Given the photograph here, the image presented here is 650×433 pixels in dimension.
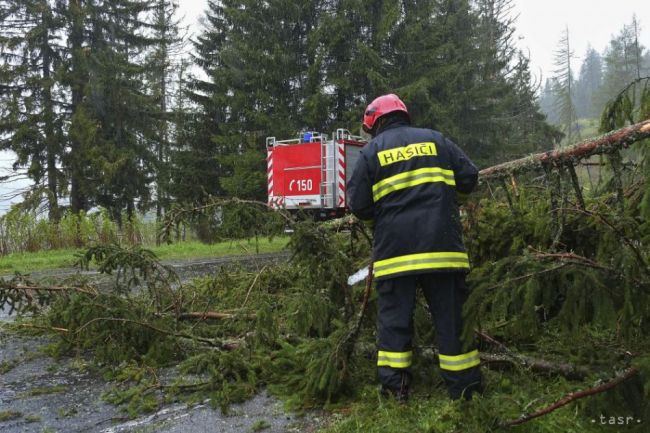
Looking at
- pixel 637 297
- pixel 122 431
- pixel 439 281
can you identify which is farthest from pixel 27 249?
pixel 637 297

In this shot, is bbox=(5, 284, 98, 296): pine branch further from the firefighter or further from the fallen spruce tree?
the firefighter

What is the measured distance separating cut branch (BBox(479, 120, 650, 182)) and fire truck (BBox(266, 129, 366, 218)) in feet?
32.3

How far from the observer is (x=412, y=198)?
287 cm

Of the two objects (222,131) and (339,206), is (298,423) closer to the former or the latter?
(339,206)

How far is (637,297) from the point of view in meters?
2.22

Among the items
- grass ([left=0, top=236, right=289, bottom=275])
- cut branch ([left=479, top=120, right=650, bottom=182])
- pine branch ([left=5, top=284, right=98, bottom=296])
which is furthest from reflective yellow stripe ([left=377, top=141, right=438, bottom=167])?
grass ([left=0, top=236, right=289, bottom=275])

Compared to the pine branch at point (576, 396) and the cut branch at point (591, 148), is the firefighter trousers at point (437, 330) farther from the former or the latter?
the cut branch at point (591, 148)

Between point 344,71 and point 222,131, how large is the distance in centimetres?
547

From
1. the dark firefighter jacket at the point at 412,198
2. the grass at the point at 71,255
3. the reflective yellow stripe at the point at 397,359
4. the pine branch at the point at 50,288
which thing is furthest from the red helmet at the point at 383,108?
the grass at the point at 71,255

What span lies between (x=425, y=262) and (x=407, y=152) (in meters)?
0.61

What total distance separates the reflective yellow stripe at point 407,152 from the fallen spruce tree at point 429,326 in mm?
591

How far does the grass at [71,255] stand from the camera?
31.4ft

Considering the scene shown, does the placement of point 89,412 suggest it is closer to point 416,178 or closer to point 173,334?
point 173,334

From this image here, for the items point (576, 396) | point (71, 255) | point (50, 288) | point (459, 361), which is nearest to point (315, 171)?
point (71, 255)
